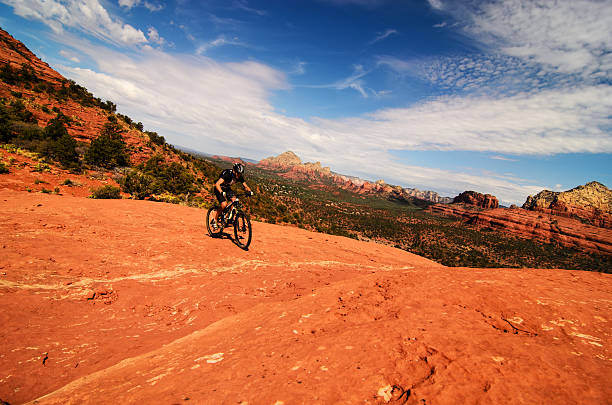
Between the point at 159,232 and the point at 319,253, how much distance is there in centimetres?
699

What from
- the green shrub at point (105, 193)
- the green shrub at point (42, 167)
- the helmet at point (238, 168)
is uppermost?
the helmet at point (238, 168)

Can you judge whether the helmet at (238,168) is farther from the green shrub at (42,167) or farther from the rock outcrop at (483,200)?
the rock outcrop at (483,200)

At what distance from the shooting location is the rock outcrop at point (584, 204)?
406 feet

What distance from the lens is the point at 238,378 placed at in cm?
293

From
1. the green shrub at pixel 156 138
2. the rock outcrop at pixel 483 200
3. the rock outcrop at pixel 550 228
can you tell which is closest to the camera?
the green shrub at pixel 156 138

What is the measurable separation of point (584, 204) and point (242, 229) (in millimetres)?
198775

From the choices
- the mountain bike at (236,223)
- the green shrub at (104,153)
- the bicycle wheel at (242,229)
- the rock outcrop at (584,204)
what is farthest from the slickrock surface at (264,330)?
the rock outcrop at (584,204)

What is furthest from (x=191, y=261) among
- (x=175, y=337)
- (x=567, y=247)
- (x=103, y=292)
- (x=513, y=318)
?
(x=567, y=247)

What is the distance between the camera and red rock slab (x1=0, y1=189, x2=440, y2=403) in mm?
3947

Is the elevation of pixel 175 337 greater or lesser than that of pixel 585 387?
lesser

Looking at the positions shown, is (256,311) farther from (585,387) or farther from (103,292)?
(585,387)

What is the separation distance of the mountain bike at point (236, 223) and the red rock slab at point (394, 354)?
470cm

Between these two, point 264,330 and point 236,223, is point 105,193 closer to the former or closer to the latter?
point 236,223

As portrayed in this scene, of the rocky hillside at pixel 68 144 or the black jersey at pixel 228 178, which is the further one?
the rocky hillside at pixel 68 144
